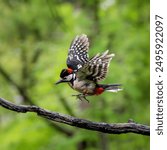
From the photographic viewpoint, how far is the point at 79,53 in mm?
3418

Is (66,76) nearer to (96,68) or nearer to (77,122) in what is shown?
(96,68)

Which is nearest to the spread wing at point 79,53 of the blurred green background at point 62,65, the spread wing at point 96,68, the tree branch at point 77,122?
the spread wing at point 96,68

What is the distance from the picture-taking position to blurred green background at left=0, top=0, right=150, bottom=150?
8.22 metres

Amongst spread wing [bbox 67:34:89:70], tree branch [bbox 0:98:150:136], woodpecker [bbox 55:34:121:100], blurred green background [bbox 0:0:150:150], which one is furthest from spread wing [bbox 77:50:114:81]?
blurred green background [bbox 0:0:150:150]

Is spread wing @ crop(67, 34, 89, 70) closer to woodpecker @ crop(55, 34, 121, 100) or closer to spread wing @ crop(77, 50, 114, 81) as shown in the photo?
woodpecker @ crop(55, 34, 121, 100)

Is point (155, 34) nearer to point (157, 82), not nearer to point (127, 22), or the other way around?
point (157, 82)

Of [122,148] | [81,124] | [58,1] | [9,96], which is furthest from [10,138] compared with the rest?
[81,124]

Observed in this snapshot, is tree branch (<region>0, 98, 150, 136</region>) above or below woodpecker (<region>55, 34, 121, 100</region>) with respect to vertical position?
below

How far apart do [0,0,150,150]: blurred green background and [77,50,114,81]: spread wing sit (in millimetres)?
4094

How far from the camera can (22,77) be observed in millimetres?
10984

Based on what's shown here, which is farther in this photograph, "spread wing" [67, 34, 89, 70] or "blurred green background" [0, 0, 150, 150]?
"blurred green background" [0, 0, 150, 150]

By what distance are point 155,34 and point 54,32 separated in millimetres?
7421

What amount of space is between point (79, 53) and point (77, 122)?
1.34 feet

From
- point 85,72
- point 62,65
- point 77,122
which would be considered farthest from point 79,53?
point 62,65
